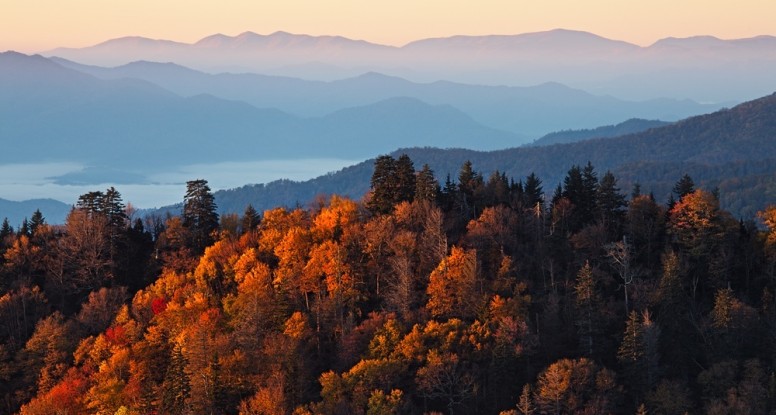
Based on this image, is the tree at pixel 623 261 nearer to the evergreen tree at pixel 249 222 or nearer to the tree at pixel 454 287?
the tree at pixel 454 287

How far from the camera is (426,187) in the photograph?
81812 mm

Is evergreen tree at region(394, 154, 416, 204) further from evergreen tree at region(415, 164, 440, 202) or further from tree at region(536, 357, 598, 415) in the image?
tree at region(536, 357, 598, 415)

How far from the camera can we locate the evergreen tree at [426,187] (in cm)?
8150

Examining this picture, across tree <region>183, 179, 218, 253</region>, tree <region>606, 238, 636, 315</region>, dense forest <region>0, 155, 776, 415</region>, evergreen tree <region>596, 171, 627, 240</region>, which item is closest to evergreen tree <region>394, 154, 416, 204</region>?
dense forest <region>0, 155, 776, 415</region>

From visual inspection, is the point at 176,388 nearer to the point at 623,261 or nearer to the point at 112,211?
the point at 112,211

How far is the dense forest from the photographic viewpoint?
62375mm

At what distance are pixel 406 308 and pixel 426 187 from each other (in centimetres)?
1595

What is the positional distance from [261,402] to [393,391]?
29.9 ft

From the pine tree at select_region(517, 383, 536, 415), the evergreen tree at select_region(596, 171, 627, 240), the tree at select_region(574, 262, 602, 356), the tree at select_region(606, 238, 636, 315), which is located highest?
the evergreen tree at select_region(596, 171, 627, 240)

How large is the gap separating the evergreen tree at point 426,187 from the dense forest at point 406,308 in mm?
198

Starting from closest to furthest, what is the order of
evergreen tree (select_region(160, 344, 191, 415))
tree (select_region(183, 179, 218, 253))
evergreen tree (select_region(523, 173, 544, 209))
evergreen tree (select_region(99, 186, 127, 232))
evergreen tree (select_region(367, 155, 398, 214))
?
evergreen tree (select_region(160, 344, 191, 415)), evergreen tree (select_region(367, 155, 398, 214)), evergreen tree (select_region(523, 173, 544, 209)), tree (select_region(183, 179, 218, 253)), evergreen tree (select_region(99, 186, 127, 232))

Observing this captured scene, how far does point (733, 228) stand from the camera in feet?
243

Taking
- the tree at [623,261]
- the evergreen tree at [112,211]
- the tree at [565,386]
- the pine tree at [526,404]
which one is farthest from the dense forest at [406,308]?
the evergreen tree at [112,211]

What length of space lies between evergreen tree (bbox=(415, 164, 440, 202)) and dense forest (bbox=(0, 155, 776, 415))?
198 millimetres
